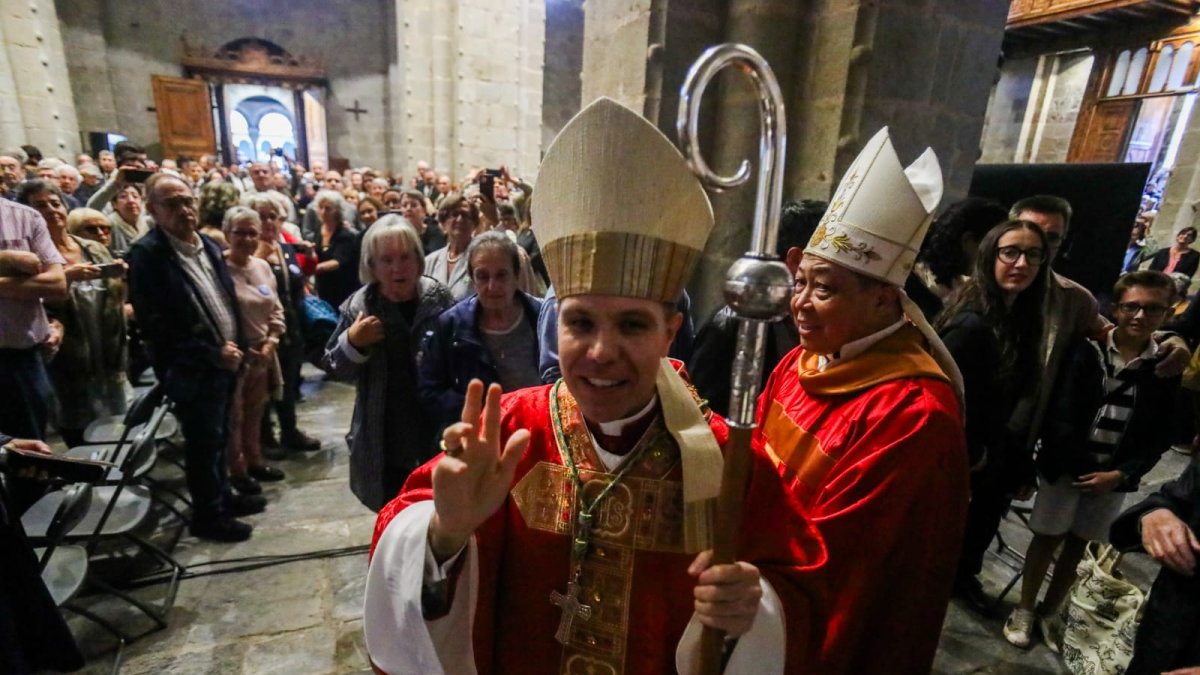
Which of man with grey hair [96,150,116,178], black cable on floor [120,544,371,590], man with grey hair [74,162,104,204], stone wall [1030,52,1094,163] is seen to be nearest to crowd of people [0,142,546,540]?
black cable on floor [120,544,371,590]

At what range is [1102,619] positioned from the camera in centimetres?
265

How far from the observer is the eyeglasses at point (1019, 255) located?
2.50 metres

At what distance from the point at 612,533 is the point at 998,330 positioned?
7.43 ft

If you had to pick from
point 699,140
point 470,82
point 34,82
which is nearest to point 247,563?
point 699,140

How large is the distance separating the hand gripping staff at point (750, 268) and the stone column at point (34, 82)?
13.5 metres

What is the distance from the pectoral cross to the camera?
127 centimetres

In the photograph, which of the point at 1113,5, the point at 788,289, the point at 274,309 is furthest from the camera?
the point at 1113,5

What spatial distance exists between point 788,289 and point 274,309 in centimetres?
400

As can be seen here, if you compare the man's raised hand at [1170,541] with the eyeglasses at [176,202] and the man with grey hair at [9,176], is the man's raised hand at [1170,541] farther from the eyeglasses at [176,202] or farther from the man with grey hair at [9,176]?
the man with grey hair at [9,176]

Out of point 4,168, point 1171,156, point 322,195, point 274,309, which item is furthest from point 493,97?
point 1171,156

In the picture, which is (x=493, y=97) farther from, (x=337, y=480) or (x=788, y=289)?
(x=788, y=289)

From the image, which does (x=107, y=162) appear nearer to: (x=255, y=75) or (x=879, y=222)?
(x=255, y=75)

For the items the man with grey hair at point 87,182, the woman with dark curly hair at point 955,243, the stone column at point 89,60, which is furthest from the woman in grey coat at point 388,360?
the stone column at point 89,60

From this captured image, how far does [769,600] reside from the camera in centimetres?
117
